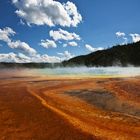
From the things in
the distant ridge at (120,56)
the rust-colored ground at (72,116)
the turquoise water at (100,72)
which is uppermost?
the distant ridge at (120,56)

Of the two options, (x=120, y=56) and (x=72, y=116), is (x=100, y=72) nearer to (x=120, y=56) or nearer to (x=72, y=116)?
(x=72, y=116)

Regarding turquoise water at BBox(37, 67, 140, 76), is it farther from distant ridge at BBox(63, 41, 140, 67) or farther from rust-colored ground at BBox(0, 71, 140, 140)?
distant ridge at BBox(63, 41, 140, 67)

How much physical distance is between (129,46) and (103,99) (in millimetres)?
80988

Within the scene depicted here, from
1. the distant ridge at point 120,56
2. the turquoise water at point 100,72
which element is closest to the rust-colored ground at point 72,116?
the turquoise water at point 100,72

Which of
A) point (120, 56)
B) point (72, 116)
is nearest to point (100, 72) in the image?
Answer: point (72, 116)

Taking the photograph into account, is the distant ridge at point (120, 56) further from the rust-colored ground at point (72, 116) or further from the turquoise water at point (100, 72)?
the rust-colored ground at point (72, 116)

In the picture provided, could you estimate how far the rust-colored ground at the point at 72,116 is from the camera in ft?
25.9

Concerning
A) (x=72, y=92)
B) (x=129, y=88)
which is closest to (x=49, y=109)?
(x=72, y=92)

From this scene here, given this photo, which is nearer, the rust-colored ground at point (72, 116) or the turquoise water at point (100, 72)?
the rust-colored ground at point (72, 116)

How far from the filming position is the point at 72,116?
32.2ft

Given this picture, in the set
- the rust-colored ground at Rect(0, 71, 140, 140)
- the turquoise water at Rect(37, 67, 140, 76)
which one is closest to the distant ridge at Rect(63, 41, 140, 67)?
the turquoise water at Rect(37, 67, 140, 76)

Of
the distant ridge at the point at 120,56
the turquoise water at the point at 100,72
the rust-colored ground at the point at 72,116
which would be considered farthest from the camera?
the distant ridge at the point at 120,56

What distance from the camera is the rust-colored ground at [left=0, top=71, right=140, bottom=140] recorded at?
25.9 ft

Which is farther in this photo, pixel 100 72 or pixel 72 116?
pixel 100 72
